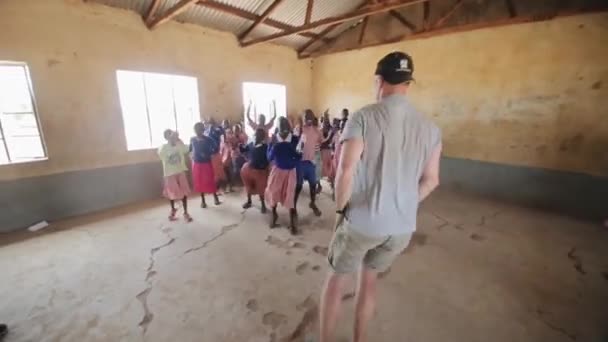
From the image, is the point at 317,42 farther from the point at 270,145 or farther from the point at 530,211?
the point at 530,211

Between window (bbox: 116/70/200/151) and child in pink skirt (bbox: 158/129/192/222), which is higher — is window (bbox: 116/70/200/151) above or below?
above

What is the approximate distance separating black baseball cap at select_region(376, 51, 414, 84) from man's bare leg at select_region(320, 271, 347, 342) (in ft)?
3.19

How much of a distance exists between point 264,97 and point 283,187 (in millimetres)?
4154

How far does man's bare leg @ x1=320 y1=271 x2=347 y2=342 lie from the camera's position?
54.7 inches

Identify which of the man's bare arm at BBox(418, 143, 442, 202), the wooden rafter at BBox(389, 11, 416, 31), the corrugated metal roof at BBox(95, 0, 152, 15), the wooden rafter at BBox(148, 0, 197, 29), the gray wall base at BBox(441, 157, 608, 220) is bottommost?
the gray wall base at BBox(441, 157, 608, 220)

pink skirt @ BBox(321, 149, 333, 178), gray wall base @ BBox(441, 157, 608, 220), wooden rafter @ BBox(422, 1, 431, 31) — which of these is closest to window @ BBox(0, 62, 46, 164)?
pink skirt @ BBox(321, 149, 333, 178)

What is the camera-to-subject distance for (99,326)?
6.40 ft

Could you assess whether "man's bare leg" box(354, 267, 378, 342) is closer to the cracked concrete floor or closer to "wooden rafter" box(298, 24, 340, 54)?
the cracked concrete floor

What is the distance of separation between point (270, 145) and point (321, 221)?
4.27 ft

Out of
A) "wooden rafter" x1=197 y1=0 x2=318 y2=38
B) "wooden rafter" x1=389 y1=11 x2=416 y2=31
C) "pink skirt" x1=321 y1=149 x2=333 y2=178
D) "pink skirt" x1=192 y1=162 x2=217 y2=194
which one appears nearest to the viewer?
"pink skirt" x1=192 y1=162 x2=217 y2=194

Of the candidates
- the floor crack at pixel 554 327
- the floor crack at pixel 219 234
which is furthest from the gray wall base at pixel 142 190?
the floor crack at pixel 554 327

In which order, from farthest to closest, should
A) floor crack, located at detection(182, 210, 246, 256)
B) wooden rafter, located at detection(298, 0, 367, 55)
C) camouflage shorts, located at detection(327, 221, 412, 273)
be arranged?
1. wooden rafter, located at detection(298, 0, 367, 55)
2. floor crack, located at detection(182, 210, 246, 256)
3. camouflage shorts, located at detection(327, 221, 412, 273)

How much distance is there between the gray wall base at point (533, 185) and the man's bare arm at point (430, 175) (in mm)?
4445

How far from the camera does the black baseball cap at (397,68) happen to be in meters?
1.17
